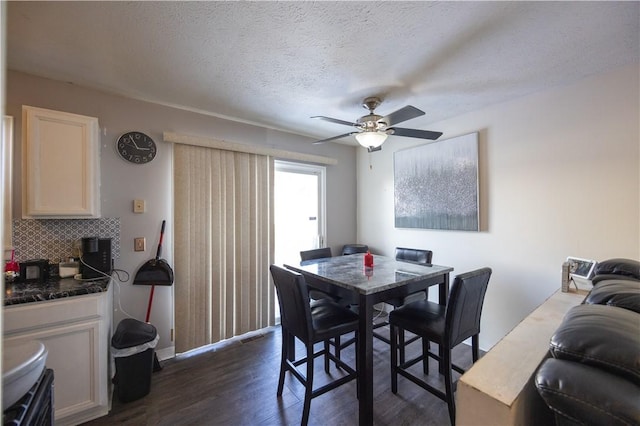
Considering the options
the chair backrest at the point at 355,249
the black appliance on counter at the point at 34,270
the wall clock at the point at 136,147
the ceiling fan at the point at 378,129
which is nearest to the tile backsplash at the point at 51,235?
the black appliance on counter at the point at 34,270

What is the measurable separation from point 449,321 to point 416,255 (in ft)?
4.10

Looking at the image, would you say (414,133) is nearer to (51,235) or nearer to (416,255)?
(416,255)

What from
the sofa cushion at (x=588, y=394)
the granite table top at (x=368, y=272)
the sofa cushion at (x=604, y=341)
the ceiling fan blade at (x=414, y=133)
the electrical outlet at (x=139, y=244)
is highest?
the ceiling fan blade at (x=414, y=133)

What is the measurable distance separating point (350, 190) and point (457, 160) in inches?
61.7

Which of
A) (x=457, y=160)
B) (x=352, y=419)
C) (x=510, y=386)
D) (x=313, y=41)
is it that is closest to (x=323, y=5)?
(x=313, y=41)

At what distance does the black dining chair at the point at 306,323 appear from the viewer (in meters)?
1.74

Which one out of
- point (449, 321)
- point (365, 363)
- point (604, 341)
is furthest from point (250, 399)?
point (604, 341)

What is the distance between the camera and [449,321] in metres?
1.69

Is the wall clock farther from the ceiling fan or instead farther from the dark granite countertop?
the ceiling fan

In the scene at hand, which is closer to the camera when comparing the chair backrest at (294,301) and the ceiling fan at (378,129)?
the chair backrest at (294,301)

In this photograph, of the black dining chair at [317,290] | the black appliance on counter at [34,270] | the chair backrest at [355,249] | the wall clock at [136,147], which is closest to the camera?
the black appliance on counter at [34,270]

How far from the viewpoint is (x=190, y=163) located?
2.64 metres

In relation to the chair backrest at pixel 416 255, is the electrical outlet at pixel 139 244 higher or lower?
higher

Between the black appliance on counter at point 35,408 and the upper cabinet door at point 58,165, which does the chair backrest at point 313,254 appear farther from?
the black appliance on counter at point 35,408
